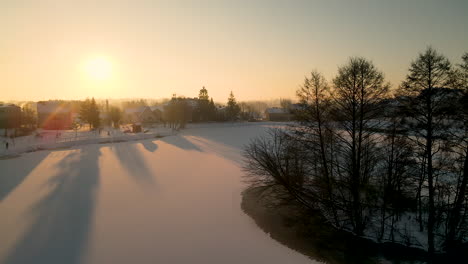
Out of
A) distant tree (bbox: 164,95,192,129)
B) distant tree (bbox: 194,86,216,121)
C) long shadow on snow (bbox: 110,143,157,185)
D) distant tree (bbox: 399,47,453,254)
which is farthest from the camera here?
distant tree (bbox: 194,86,216,121)

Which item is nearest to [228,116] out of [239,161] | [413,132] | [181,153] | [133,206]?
[181,153]

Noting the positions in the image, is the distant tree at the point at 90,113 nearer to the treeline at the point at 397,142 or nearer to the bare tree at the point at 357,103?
the treeline at the point at 397,142

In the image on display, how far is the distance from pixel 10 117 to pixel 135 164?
43.9 meters

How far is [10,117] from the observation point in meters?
51.3

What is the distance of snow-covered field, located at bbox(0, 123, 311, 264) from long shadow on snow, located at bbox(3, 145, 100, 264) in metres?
0.04

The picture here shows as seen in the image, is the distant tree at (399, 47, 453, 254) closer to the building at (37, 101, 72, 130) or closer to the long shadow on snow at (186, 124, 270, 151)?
the long shadow on snow at (186, 124, 270, 151)

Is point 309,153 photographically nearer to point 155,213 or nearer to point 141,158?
point 155,213

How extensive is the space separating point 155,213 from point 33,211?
300 inches

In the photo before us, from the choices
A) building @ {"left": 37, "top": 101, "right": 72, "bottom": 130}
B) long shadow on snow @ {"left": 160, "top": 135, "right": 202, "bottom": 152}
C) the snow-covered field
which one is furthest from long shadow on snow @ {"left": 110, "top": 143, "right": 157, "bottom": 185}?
building @ {"left": 37, "top": 101, "right": 72, "bottom": 130}

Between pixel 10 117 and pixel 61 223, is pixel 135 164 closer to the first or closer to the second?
pixel 61 223

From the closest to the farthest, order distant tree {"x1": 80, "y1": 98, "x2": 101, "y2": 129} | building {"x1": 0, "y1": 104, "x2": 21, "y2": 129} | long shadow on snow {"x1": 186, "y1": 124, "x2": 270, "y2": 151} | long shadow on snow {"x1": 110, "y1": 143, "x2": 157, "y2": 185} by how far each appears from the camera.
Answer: long shadow on snow {"x1": 110, "y1": 143, "x2": 157, "y2": 185}
long shadow on snow {"x1": 186, "y1": 124, "x2": 270, "y2": 151}
building {"x1": 0, "y1": 104, "x2": 21, "y2": 129}
distant tree {"x1": 80, "y1": 98, "x2": 101, "y2": 129}

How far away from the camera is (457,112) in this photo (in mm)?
9312

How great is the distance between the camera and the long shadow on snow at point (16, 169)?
64.5ft

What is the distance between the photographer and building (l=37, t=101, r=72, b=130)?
60.1 meters
